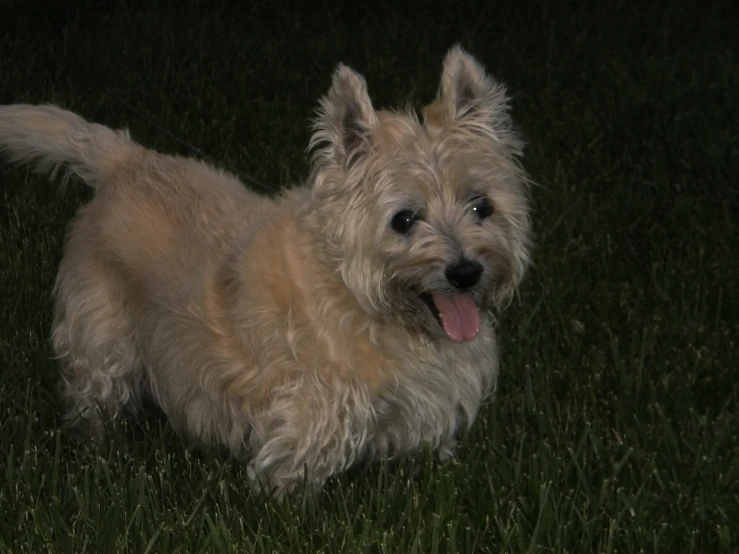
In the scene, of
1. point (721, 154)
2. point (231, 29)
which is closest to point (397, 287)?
point (721, 154)

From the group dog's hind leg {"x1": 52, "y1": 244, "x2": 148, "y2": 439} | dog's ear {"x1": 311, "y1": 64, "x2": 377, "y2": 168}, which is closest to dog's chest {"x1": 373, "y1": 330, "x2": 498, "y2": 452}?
dog's ear {"x1": 311, "y1": 64, "x2": 377, "y2": 168}

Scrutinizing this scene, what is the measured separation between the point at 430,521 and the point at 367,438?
0.31 metres

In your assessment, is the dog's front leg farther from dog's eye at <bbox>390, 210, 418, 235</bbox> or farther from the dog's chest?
dog's eye at <bbox>390, 210, 418, 235</bbox>

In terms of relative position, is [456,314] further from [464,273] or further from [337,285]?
[337,285]

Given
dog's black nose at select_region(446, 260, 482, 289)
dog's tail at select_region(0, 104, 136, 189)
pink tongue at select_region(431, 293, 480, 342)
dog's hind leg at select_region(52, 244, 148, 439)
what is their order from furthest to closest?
dog's tail at select_region(0, 104, 136, 189)
dog's hind leg at select_region(52, 244, 148, 439)
pink tongue at select_region(431, 293, 480, 342)
dog's black nose at select_region(446, 260, 482, 289)

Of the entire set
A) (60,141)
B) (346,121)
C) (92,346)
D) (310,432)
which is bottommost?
(92,346)

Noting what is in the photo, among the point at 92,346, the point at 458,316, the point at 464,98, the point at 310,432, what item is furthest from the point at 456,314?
the point at 92,346

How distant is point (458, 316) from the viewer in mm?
3191

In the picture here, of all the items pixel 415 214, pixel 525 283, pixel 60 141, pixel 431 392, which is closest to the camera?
pixel 415 214

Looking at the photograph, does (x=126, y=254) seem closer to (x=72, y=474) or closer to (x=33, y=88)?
(x=72, y=474)

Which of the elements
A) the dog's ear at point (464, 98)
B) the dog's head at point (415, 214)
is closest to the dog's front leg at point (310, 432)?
the dog's head at point (415, 214)

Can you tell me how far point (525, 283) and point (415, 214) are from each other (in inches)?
67.7

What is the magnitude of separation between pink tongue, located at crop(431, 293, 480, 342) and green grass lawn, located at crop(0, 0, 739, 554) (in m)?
0.42

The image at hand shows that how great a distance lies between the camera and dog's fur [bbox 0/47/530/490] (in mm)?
3160
